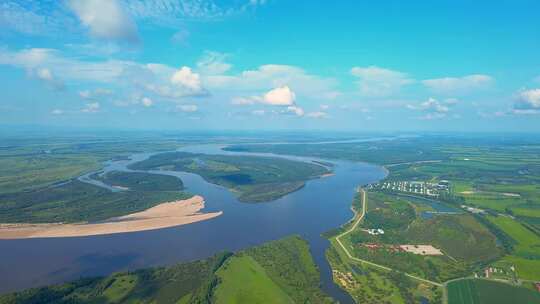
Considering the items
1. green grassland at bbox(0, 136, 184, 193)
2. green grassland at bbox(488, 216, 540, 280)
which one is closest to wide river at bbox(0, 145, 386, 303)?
green grassland at bbox(488, 216, 540, 280)

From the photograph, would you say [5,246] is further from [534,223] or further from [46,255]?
Result: [534,223]

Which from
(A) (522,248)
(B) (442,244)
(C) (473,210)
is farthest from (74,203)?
(C) (473,210)

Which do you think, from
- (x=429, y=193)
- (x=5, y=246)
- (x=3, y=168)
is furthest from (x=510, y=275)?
(x=3, y=168)

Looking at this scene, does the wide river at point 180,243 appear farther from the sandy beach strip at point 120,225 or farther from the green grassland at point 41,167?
the green grassland at point 41,167

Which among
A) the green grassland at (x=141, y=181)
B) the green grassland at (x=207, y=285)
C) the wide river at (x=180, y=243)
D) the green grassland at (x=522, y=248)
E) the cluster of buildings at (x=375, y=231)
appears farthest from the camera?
the green grassland at (x=141, y=181)

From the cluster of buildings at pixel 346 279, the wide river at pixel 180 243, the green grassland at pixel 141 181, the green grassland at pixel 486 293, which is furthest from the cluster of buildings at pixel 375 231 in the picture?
the green grassland at pixel 141 181

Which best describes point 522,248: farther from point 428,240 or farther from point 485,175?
point 485,175
